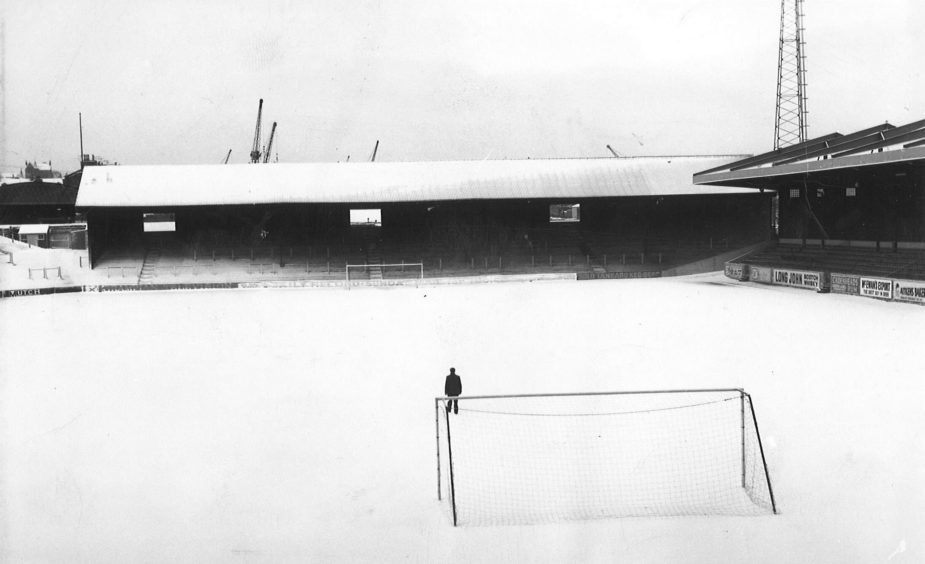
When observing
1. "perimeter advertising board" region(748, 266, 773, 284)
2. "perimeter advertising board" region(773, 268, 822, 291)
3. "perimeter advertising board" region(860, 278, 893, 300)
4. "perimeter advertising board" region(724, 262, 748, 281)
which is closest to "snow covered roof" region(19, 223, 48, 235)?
"perimeter advertising board" region(724, 262, 748, 281)

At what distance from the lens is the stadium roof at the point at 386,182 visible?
1388 inches

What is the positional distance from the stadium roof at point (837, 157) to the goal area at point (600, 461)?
15.4m

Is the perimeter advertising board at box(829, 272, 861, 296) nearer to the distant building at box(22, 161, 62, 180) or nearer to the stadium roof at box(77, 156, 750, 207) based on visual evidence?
the stadium roof at box(77, 156, 750, 207)

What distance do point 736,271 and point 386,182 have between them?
1854 centimetres

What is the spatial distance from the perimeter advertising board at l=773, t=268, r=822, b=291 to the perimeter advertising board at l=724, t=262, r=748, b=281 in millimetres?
2293

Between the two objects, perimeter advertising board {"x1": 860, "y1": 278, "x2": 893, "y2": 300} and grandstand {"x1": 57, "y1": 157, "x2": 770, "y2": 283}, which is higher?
grandstand {"x1": 57, "y1": 157, "x2": 770, "y2": 283}

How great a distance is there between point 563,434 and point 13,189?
6339cm

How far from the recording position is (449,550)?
6562 mm

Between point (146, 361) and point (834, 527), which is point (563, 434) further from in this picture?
point (146, 361)

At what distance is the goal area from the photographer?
7426mm

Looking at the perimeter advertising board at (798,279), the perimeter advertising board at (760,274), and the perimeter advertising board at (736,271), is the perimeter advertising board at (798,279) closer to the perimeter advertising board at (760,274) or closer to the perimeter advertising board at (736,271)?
the perimeter advertising board at (760,274)

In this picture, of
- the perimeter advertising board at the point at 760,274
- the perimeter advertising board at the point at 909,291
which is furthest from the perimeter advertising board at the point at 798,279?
the perimeter advertising board at the point at 909,291

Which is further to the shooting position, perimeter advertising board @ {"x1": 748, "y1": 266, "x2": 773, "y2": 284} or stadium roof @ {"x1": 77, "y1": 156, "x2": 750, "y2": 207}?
stadium roof @ {"x1": 77, "y1": 156, "x2": 750, "y2": 207}

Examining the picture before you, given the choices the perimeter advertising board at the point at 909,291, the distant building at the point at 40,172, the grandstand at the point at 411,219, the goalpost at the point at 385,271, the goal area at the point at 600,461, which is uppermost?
the distant building at the point at 40,172
